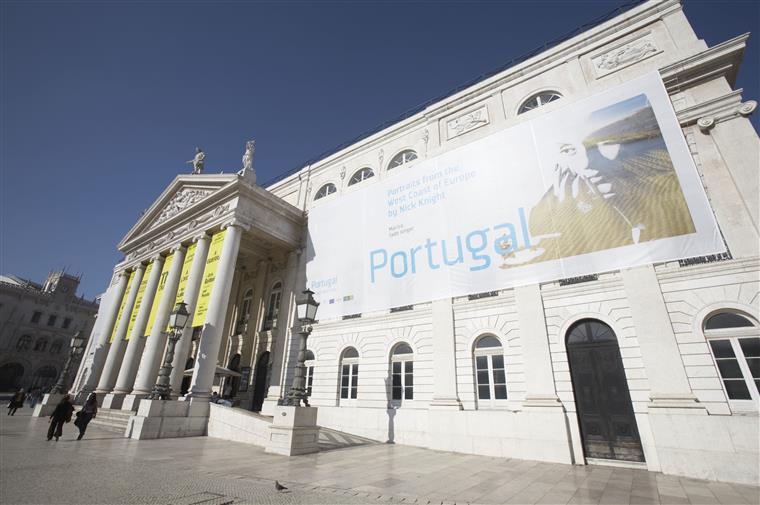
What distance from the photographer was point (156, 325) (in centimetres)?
1648

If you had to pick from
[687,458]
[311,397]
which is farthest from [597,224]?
[311,397]

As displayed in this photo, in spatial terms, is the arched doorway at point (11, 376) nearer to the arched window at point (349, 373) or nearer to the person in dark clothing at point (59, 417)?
the person in dark clothing at point (59, 417)

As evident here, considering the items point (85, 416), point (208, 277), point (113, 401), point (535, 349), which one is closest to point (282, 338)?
point (208, 277)

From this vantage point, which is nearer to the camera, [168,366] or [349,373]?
[168,366]

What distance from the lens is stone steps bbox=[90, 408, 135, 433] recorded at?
44.2 ft

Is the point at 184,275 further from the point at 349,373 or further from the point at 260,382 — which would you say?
the point at 349,373

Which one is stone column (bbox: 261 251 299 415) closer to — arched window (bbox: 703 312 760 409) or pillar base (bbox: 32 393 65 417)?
pillar base (bbox: 32 393 65 417)

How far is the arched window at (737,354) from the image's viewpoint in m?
7.84

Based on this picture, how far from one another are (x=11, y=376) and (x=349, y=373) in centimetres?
5145

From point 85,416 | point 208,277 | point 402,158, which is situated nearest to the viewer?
point 85,416

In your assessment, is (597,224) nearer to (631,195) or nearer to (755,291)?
(631,195)

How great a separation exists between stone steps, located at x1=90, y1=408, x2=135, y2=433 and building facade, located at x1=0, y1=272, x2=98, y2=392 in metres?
34.6

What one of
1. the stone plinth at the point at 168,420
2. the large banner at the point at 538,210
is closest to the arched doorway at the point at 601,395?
the large banner at the point at 538,210

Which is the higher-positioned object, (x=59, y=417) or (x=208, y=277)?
(x=208, y=277)
